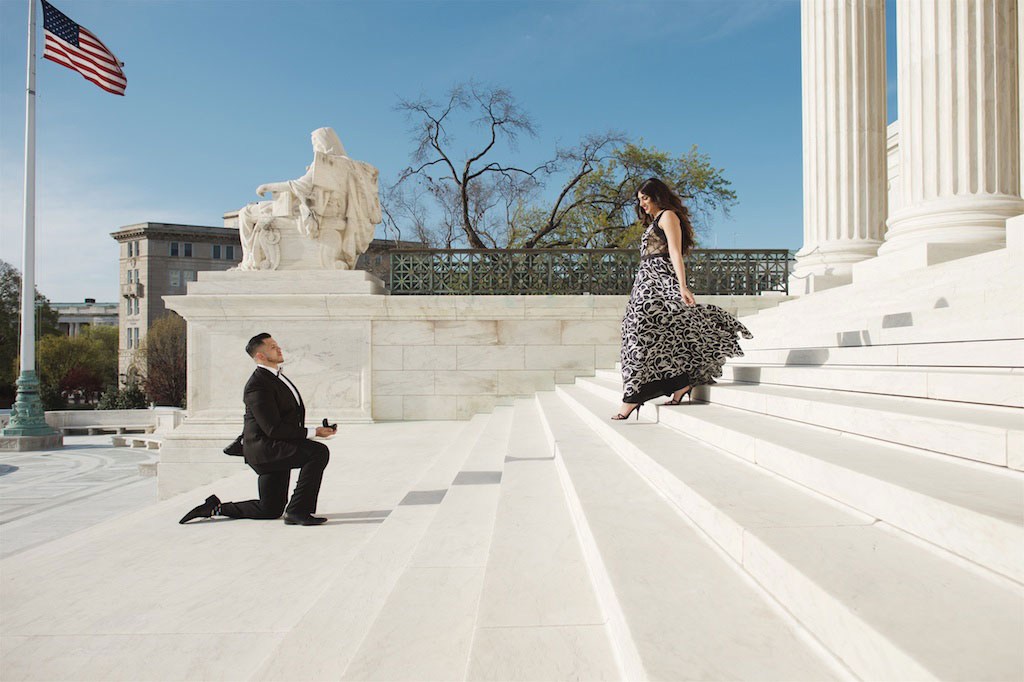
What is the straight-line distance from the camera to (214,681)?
7.66ft

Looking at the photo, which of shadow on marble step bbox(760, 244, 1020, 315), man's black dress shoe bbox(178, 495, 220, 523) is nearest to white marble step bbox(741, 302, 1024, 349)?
shadow on marble step bbox(760, 244, 1020, 315)

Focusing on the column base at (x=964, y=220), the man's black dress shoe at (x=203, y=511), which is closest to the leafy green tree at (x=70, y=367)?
the man's black dress shoe at (x=203, y=511)

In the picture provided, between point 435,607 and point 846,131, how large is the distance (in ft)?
33.5

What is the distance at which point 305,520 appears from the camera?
4.54m

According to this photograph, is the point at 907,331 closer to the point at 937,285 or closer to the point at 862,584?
the point at 937,285

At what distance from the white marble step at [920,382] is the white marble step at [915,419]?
4 cm

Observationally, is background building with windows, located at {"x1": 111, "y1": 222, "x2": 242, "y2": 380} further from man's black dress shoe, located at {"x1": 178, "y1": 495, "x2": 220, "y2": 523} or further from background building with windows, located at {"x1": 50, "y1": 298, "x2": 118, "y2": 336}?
man's black dress shoe, located at {"x1": 178, "y1": 495, "x2": 220, "y2": 523}

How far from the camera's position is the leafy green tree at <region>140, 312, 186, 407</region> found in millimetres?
39750

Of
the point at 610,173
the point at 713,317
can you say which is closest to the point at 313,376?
the point at 713,317

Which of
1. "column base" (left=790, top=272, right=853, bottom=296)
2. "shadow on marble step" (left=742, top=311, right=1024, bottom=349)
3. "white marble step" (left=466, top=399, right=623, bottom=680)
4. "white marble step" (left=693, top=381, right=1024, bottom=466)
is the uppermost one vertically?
"column base" (left=790, top=272, right=853, bottom=296)

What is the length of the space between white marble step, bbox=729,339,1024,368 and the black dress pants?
4.26 m

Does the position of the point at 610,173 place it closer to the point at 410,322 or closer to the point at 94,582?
the point at 410,322

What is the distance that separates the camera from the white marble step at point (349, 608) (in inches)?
90.0

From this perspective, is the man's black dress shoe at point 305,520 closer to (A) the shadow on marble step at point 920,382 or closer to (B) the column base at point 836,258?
(A) the shadow on marble step at point 920,382
